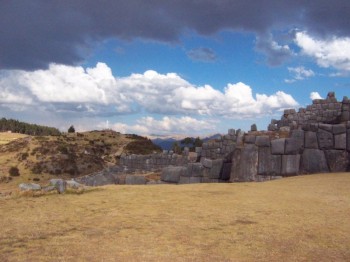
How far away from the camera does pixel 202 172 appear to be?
1595 centimetres

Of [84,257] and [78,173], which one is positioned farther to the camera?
[78,173]

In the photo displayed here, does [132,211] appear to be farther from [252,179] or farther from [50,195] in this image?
[252,179]

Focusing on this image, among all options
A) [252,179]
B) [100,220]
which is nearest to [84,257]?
[100,220]

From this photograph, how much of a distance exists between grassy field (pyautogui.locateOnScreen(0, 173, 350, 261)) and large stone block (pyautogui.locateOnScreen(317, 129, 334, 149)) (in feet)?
10.3

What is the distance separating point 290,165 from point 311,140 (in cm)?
114

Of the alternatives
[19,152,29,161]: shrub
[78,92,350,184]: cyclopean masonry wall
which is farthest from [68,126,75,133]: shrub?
[78,92,350,184]: cyclopean masonry wall

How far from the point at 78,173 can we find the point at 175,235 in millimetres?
42385

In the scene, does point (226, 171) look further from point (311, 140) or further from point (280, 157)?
point (311, 140)

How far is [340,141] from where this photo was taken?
12750 mm

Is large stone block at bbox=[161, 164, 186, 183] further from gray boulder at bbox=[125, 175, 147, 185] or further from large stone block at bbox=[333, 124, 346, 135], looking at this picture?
large stone block at bbox=[333, 124, 346, 135]

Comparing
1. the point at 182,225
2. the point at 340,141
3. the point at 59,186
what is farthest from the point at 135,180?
the point at 182,225

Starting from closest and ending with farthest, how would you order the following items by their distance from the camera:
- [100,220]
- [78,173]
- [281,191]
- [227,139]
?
[100,220], [281,191], [227,139], [78,173]

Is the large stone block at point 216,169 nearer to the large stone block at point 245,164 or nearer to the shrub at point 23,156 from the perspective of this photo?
the large stone block at point 245,164

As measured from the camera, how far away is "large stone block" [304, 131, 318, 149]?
517 inches
